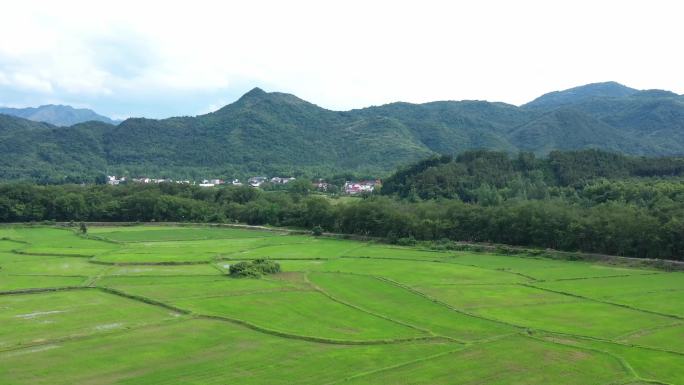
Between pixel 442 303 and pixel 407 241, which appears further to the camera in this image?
pixel 407 241

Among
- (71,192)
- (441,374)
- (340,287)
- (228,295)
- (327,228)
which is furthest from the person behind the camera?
(71,192)

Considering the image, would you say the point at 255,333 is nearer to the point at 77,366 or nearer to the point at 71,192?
the point at 77,366

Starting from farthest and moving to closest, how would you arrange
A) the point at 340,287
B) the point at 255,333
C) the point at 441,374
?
the point at 340,287, the point at 255,333, the point at 441,374

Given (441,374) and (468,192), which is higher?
(468,192)

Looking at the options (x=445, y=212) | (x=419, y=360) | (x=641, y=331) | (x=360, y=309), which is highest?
(x=445, y=212)


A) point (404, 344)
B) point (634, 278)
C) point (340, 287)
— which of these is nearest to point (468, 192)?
point (634, 278)

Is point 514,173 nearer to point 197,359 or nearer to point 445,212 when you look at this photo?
point 445,212

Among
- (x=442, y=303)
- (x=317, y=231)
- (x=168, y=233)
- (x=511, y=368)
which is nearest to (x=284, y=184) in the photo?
(x=168, y=233)
